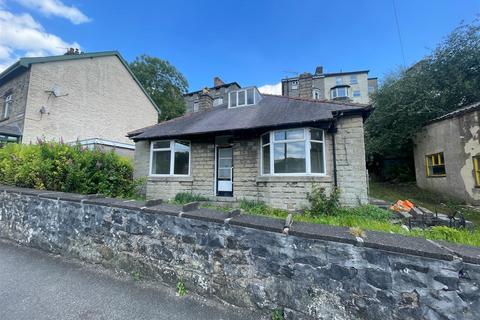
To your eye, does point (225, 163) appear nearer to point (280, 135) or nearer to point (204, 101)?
point (280, 135)

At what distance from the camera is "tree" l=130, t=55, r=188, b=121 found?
1203 inches

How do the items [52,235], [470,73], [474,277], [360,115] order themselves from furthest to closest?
[470,73] < [360,115] < [52,235] < [474,277]

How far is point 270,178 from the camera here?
8125 millimetres

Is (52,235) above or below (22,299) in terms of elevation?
above

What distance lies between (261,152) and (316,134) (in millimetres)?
2194

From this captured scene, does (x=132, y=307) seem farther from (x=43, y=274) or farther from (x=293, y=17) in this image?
(x=293, y=17)

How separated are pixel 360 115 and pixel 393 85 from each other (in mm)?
11769

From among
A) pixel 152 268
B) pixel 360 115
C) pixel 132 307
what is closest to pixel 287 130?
pixel 360 115

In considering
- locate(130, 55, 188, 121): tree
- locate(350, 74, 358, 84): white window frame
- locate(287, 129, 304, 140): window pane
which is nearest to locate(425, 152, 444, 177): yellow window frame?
locate(287, 129, 304, 140): window pane

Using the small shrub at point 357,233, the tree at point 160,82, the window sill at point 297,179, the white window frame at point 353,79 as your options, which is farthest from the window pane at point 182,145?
the white window frame at point 353,79

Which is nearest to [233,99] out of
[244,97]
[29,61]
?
[244,97]

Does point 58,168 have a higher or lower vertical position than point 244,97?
lower

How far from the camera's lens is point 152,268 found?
3.38 metres

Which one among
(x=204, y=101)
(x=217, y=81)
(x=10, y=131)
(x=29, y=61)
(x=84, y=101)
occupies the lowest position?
(x=10, y=131)
